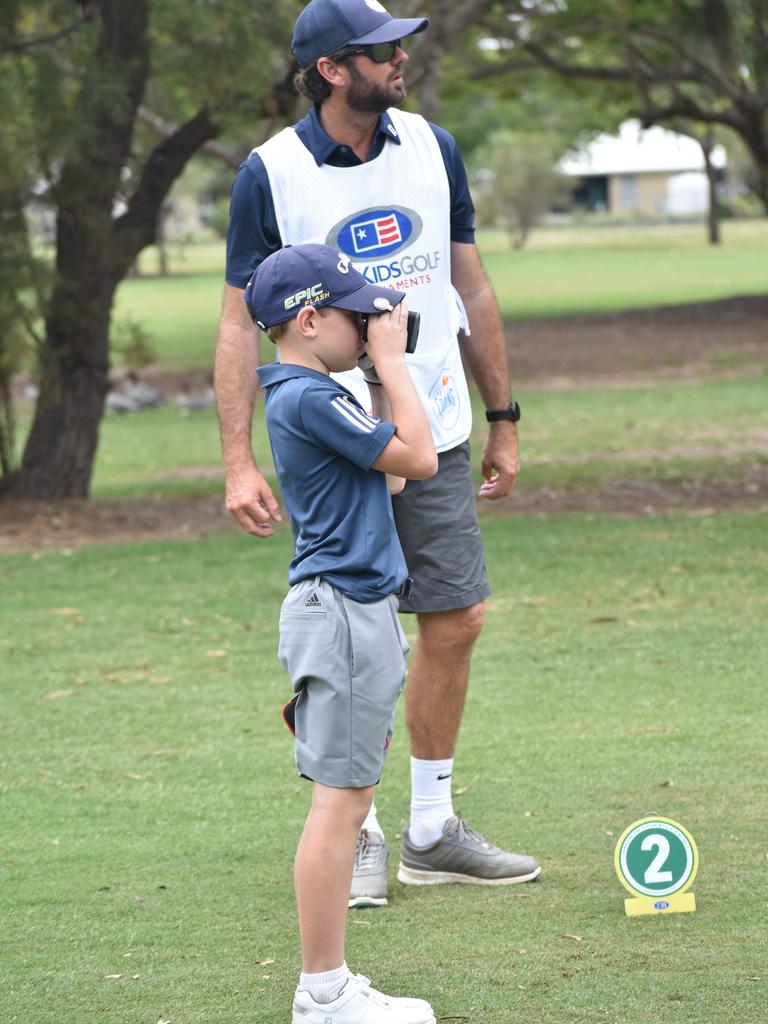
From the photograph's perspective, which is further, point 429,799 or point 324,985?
point 429,799

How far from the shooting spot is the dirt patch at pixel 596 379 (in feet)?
36.7

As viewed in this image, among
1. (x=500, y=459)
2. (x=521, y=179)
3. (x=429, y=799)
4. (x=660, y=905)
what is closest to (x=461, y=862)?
(x=429, y=799)

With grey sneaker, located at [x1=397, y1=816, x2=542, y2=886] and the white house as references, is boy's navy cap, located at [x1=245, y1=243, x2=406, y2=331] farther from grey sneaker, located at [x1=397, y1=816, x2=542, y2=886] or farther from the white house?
the white house

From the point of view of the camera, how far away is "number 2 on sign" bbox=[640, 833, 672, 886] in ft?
12.6

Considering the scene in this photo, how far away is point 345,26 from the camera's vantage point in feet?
13.1

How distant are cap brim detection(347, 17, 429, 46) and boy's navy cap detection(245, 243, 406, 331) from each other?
0.89 metres

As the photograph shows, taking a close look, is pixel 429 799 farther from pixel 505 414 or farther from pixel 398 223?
pixel 398 223

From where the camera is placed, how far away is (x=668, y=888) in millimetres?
3846

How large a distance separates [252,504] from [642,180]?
380ft

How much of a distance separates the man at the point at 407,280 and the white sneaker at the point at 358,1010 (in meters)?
0.81

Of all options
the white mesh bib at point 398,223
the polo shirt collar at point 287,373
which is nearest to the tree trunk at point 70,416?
the white mesh bib at point 398,223

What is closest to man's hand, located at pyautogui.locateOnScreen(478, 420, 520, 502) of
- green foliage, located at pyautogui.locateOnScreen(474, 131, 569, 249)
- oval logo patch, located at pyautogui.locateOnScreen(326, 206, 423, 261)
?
oval logo patch, located at pyautogui.locateOnScreen(326, 206, 423, 261)

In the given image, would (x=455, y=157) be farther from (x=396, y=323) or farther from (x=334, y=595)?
(x=334, y=595)

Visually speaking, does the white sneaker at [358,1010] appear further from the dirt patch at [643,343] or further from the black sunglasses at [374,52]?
the dirt patch at [643,343]
